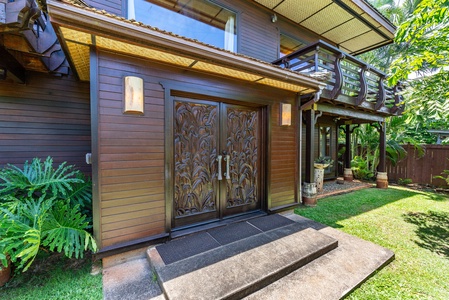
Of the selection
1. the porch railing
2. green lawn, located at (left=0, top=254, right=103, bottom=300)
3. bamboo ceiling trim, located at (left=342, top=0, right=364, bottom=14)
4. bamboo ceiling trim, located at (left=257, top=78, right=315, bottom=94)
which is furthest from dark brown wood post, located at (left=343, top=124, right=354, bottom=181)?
green lawn, located at (left=0, top=254, right=103, bottom=300)

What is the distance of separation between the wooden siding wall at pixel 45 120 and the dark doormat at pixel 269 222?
10.6ft

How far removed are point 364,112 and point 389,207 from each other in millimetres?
3123

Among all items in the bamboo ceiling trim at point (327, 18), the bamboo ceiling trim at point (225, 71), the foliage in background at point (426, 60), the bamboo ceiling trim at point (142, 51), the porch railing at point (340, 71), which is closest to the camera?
the bamboo ceiling trim at point (142, 51)

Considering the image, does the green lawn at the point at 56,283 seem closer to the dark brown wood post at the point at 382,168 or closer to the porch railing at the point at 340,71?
the porch railing at the point at 340,71

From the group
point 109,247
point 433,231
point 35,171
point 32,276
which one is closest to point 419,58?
point 433,231

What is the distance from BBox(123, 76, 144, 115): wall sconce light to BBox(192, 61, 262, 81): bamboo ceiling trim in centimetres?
87

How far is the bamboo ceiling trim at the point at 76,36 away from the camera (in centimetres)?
199

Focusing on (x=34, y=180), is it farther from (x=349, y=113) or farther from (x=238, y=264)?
(x=349, y=113)

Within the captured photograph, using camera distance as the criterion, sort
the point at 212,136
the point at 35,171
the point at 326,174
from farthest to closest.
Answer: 1. the point at 326,174
2. the point at 212,136
3. the point at 35,171

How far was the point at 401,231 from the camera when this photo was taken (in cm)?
348

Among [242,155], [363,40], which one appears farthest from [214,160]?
[363,40]

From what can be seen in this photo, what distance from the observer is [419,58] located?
303 centimetres

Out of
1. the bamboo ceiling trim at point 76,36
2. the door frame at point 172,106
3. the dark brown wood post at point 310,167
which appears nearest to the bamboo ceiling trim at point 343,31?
the dark brown wood post at point 310,167

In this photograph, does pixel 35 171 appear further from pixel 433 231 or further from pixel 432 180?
pixel 432 180
